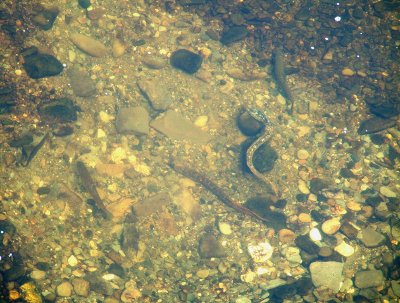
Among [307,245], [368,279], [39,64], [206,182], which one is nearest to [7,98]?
[39,64]

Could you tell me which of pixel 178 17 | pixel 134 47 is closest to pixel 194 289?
pixel 134 47

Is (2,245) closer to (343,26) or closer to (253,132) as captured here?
(253,132)

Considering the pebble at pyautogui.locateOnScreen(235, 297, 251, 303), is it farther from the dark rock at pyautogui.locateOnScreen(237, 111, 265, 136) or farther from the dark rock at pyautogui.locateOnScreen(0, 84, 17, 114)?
the dark rock at pyautogui.locateOnScreen(0, 84, 17, 114)

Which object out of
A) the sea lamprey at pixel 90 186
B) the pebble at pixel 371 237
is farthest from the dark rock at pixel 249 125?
the sea lamprey at pixel 90 186

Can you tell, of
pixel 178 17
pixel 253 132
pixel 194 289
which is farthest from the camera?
pixel 178 17

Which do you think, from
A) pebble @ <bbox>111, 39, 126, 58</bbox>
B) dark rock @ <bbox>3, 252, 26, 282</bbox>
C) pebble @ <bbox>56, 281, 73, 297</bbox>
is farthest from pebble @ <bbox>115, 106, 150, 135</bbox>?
pebble @ <bbox>56, 281, 73, 297</bbox>

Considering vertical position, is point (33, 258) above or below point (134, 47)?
below

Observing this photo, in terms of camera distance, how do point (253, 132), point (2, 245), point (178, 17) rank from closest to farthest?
point (2, 245) → point (253, 132) → point (178, 17)
